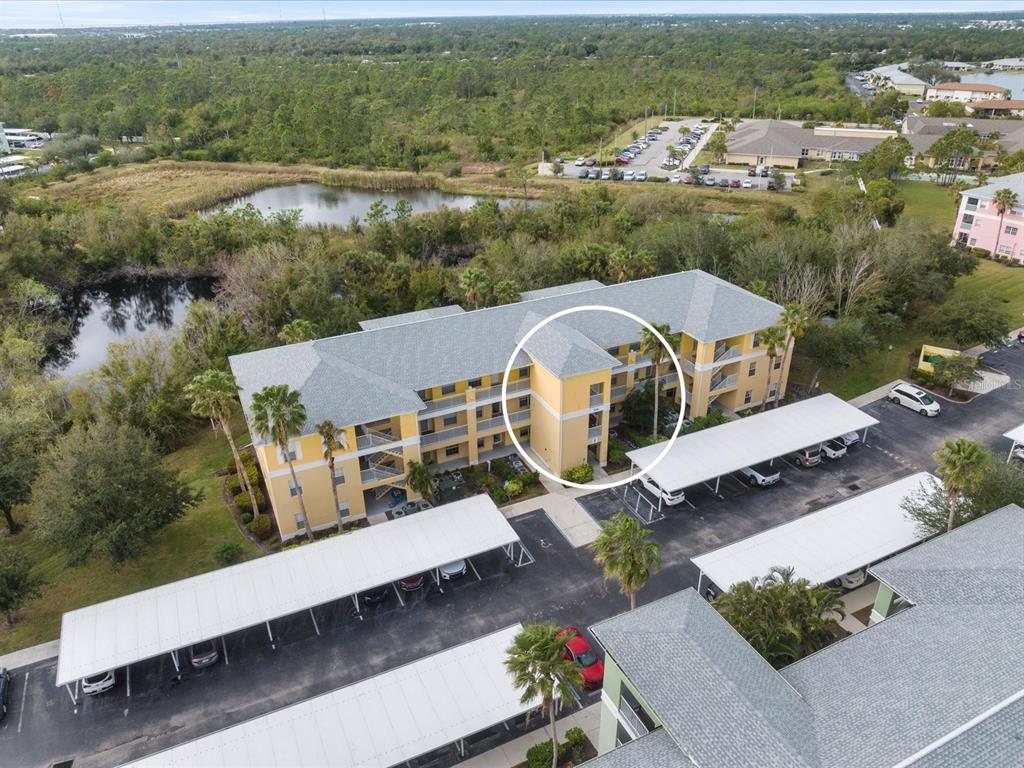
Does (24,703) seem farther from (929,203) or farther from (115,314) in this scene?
(929,203)

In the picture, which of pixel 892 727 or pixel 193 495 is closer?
pixel 892 727

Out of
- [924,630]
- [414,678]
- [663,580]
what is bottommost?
[663,580]

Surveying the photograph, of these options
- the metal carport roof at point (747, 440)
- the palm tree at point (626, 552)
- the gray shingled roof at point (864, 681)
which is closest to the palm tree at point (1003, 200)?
the metal carport roof at point (747, 440)

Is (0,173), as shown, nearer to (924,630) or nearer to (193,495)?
(193,495)

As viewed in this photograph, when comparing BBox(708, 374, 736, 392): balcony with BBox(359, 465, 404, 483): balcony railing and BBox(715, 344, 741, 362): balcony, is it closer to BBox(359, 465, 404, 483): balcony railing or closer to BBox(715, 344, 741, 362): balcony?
BBox(715, 344, 741, 362): balcony

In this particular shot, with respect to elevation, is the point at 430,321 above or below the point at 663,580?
above

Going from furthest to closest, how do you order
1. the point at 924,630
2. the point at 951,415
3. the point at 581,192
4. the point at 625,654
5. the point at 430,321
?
the point at 581,192 < the point at 951,415 < the point at 430,321 < the point at 924,630 < the point at 625,654

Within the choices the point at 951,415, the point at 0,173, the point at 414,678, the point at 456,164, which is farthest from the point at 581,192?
the point at 0,173

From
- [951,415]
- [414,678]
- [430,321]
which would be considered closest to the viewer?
[414,678]
